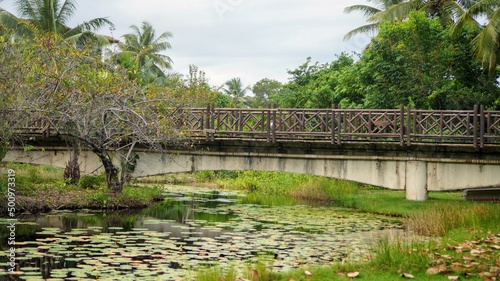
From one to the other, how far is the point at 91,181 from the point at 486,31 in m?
16.3

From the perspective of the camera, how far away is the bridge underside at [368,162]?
73.7 ft

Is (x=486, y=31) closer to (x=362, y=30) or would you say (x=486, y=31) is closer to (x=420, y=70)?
(x=420, y=70)

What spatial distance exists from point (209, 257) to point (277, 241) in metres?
2.78

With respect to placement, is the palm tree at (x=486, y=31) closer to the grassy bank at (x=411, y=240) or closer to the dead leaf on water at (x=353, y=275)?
the grassy bank at (x=411, y=240)

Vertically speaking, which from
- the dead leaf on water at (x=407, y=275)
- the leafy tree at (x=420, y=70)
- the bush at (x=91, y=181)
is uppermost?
the leafy tree at (x=420, y=70)

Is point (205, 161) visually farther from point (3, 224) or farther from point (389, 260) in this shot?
point (389, 260)

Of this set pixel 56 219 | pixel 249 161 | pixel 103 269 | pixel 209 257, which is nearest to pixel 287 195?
pixel 249 161

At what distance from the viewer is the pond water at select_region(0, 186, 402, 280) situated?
1175 centimetres

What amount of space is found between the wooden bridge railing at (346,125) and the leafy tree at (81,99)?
1446 millimetres

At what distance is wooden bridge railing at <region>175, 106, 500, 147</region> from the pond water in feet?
8.76

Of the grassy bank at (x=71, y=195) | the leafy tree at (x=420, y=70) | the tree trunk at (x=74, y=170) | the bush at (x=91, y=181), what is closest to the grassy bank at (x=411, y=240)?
the leafy tree at (x=420, y=70)

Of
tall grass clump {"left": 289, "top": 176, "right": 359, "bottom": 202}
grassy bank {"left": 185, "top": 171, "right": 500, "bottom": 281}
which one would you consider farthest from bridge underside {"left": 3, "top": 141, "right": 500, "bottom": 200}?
tall grass clump {"left": 289, "top": 176, "right": 359, "bottom": 202}

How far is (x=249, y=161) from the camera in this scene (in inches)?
972

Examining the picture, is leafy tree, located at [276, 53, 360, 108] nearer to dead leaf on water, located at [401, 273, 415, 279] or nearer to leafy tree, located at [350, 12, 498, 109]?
leafy tree, located at [350, 12, 498, 109]
